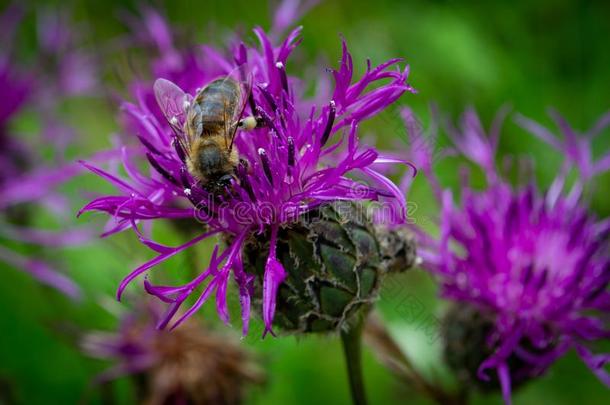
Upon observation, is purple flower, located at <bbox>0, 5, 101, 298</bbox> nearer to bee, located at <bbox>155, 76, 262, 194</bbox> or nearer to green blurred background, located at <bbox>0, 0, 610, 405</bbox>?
green blurred background, located at <bbox>0, 0, 610, 405</bbox>

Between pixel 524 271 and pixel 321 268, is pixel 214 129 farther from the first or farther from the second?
pixel 524 271

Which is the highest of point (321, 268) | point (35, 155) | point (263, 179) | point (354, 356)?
point (263, 179)

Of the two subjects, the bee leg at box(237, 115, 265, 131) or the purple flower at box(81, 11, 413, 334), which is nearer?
the purple flower at box(81, 11, 413, 334)

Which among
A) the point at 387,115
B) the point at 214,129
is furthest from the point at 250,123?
the point at 387,115

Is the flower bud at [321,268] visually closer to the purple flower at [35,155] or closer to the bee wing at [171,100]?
the bee wing at [171,100]

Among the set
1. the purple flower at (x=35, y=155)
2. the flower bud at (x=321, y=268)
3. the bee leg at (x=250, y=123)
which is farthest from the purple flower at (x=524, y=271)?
the purple flower at (x=35, y=155)

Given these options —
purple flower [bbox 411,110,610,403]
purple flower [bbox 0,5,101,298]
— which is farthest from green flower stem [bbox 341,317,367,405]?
purple flower [bbox 0,5,101,298]
